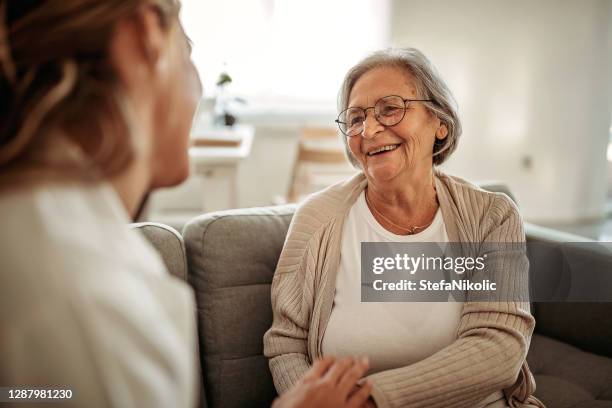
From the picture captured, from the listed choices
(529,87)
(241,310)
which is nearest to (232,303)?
→ (241,310)

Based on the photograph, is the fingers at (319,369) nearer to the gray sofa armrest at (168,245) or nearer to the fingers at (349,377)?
the fingers at (349,377)

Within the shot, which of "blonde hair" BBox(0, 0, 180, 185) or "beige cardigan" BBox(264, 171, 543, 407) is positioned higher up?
"blonde hair" BBox(0, 0, 180, 185)

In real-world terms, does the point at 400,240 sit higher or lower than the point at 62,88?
lower

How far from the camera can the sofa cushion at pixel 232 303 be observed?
1376 mm

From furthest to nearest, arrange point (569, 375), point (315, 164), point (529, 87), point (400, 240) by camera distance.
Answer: point (529, 87) < point (315, 164) < point (569, 375) < point (400, 240)

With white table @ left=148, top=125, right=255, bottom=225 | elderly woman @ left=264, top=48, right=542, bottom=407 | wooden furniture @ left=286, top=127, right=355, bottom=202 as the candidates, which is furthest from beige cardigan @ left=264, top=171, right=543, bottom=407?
wooden furniture @ left=286, top=127, right=355, bottom=202

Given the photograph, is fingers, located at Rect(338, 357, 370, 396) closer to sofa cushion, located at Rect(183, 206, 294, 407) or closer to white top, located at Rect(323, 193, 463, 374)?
white top, located at Rect(323, 193, 463, 374)

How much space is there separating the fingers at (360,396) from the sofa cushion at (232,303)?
42 cm

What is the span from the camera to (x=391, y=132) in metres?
1.37

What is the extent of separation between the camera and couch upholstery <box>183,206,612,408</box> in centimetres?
138

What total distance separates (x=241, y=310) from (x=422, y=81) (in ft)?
2.39

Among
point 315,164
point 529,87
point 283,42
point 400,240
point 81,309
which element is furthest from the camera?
point 529,87

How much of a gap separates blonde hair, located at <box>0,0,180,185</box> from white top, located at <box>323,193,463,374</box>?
2.76 feet

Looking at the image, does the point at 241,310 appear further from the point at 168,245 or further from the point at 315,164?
the point at 315,164
